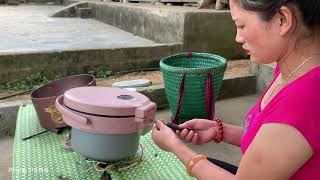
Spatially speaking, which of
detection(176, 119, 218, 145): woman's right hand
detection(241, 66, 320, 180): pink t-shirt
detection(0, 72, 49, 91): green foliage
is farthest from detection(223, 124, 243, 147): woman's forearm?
detection(0, 72, 49, 91): green foliage

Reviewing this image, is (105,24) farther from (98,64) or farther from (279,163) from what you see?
(279,163)

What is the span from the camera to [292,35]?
3.28ft

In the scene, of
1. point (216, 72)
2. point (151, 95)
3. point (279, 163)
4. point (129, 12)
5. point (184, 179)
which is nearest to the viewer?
point (279, 163)

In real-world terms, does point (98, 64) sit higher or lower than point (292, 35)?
lower

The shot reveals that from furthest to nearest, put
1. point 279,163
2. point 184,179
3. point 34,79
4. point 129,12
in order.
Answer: point 129,12, point 34,79, point 184,179, point 279,163

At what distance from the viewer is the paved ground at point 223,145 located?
2.97m

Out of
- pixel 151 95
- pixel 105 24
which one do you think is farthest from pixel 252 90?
pixel 105 24

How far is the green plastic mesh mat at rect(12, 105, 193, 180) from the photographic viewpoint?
1.74 meters

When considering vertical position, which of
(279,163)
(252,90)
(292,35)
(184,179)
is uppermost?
(292,35)

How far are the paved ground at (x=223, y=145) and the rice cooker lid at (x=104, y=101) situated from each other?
1.52m

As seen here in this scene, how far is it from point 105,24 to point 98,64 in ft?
15.0

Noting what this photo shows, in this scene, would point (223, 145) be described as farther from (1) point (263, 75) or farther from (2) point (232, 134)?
(2) point (232, 134)

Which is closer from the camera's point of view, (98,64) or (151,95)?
(151,95)

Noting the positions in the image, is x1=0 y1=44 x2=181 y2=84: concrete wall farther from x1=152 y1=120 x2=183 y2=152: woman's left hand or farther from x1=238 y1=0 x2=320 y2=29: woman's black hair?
x1=238 y1=0 x2=320 y2=29: woman's black hair
